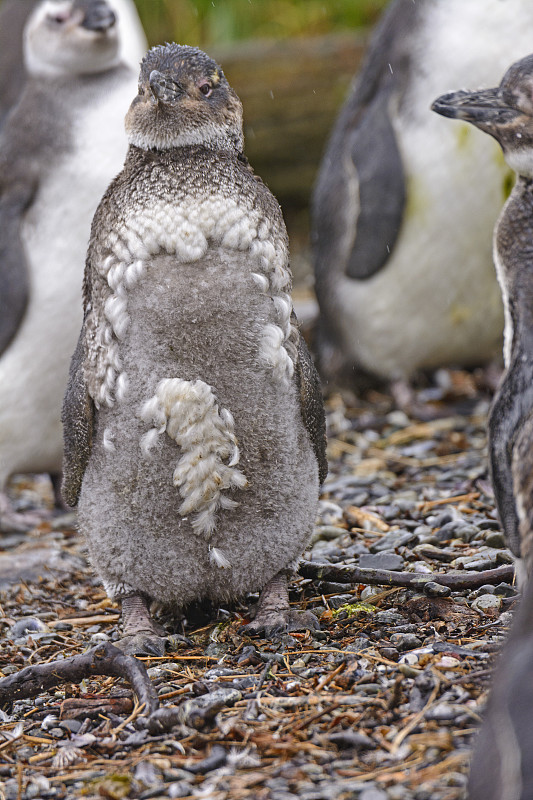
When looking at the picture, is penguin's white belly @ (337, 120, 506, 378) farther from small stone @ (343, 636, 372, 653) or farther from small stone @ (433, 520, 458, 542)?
small stone @ (343, 636, 372, 653)

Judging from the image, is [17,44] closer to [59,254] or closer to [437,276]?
[59,254]

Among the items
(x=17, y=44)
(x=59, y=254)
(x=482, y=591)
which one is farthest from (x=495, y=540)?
(x=17, y=44)

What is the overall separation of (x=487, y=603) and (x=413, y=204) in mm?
3528

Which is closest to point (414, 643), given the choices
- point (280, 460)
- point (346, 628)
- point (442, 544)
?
point (346, 628)

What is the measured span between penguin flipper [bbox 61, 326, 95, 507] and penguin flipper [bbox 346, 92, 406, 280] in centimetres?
330

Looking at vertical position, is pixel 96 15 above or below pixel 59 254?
above

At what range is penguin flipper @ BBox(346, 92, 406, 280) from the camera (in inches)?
254

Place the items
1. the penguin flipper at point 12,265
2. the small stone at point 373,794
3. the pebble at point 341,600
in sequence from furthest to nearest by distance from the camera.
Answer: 1. the penguin flipper at point 12,265
2. the pebble at point 341,600
3. the small stone at point 373,794

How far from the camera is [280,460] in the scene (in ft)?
11.3

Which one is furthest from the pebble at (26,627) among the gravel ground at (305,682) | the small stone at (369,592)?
the small stone at (369,592)

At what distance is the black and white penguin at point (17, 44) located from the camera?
605cm

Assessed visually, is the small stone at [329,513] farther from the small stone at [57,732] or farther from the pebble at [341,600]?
the small stone at [57,732]

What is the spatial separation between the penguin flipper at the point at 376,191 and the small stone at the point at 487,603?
3441mm

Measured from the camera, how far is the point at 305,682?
3053 millimetres
